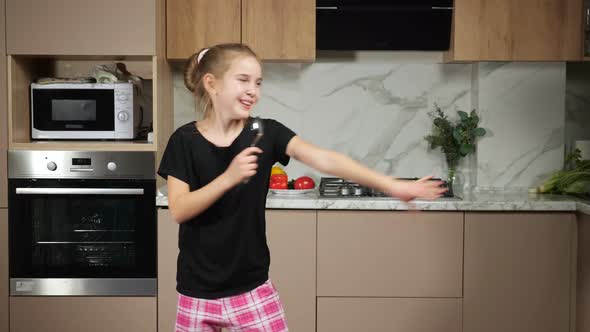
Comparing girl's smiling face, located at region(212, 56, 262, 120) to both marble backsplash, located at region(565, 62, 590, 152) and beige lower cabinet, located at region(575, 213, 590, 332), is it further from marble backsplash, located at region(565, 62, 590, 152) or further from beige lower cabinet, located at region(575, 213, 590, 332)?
marble backsplash, located at region(565, 62, 590, 152)

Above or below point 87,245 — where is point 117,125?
above

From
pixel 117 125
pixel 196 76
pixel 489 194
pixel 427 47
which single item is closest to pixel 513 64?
pixel 427 47

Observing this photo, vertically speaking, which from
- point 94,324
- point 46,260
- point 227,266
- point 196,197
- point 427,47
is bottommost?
point 94,324

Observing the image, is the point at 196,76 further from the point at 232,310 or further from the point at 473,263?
the point at 473,263

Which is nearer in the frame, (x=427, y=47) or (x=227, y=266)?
(x=227, y=266)

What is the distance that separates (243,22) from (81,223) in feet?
3.62

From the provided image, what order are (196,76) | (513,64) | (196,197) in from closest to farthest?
(196,197) < (196,76) < (513,64)

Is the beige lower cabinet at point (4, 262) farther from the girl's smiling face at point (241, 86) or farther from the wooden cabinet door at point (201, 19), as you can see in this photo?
the girl's smiling face at point (241, 86)

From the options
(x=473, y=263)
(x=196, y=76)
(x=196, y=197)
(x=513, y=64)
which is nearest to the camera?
(x=196, y=197)

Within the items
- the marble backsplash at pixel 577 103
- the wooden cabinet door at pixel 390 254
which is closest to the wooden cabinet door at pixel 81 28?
the wooden cabinet door at pixel 390 254

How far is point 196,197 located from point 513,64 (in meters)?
2.20

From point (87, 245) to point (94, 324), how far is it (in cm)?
33

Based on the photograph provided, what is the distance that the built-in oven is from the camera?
328 centimetres

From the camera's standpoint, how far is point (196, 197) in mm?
1812
